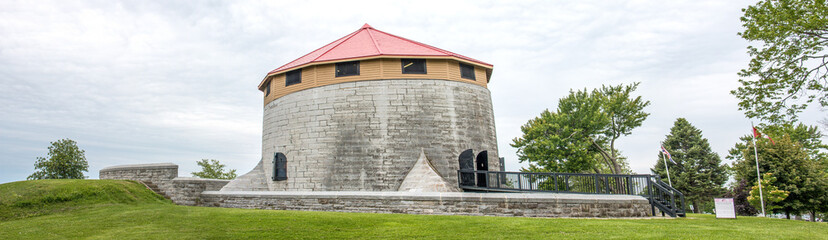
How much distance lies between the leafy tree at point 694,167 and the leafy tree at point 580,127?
8.69 meters

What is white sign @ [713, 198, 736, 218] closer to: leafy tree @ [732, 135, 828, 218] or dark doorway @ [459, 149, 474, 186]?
dark doorway @ [459, 149, 474, 186]

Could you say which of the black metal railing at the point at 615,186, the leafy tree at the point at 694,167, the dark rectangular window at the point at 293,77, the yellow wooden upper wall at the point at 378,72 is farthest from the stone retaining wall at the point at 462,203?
the leafy tree at the point at 694,167

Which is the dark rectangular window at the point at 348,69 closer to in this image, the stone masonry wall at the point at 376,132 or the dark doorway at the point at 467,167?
the stone masonry wall at the point at 376,132

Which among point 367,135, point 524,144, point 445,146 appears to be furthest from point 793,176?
point 367,135

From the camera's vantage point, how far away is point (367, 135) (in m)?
17.4

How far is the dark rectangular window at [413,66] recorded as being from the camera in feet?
60.1

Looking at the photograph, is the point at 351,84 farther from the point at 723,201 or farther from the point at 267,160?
the point at 723,201

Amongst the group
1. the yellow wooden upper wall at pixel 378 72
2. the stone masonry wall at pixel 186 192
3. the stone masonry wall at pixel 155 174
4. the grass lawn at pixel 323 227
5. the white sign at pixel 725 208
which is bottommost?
the white sign at pixel 725 208

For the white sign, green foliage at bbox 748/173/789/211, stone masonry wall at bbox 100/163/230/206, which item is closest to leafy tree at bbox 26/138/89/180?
stone masonry wall at bbox 100/163/230/206

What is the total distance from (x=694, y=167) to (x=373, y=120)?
31164mm

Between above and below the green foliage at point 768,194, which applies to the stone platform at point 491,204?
above

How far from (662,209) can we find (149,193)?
17.1 meters

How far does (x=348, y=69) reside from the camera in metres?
18.5

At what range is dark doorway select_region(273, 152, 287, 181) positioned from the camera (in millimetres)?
18797
